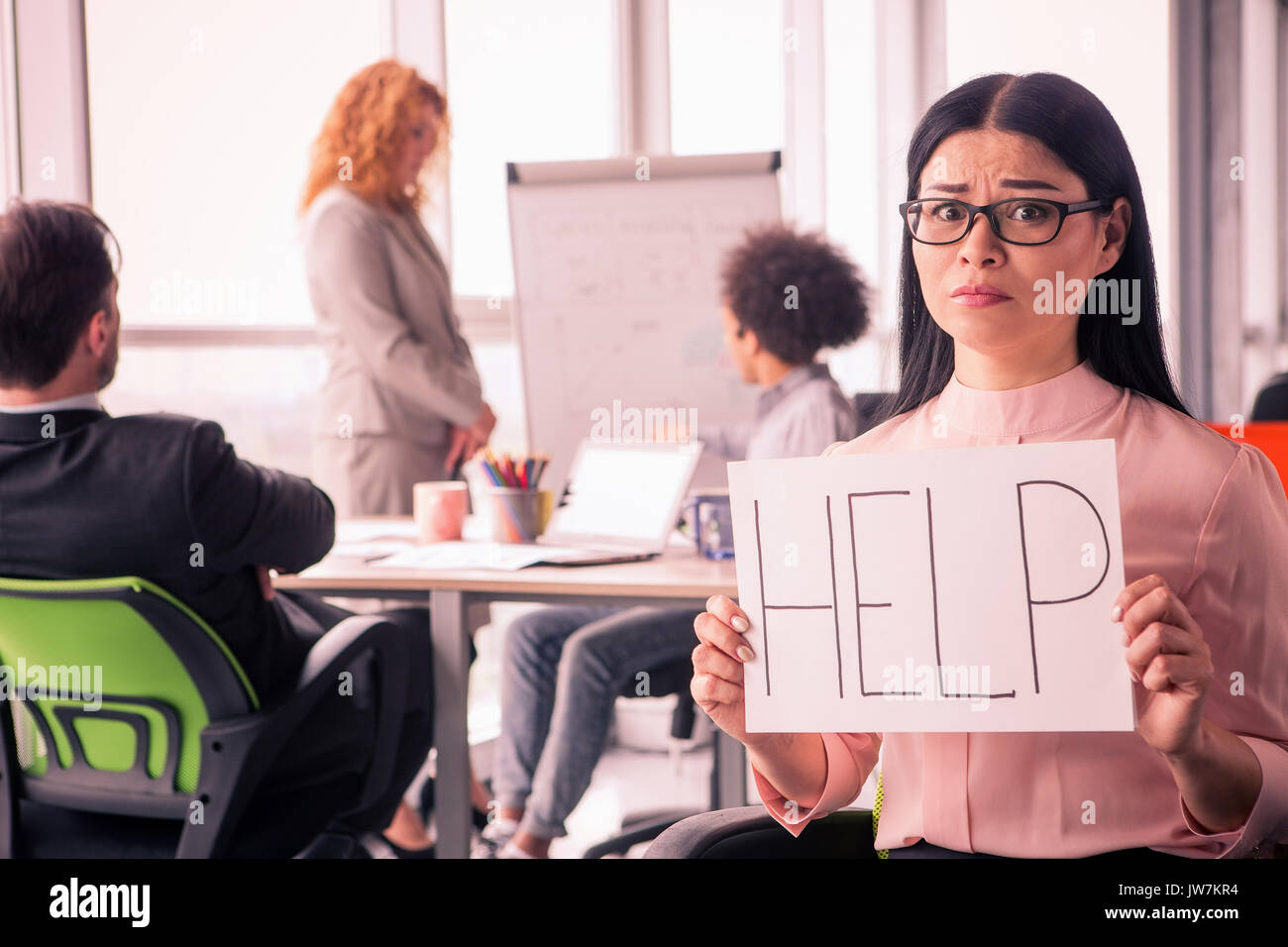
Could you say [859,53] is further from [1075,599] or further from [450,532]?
[1075,599]

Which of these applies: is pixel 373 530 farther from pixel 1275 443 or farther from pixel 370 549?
pixel 1275 443

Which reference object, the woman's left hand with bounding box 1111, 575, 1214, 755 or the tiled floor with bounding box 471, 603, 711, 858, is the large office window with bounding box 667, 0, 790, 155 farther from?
the woman's left hand with bounding box 1111, 575, 1214, 755

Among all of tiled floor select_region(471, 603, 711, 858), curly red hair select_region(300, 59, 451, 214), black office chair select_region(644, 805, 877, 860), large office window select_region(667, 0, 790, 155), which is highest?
large office window select_region(667, 0, 790, 155)

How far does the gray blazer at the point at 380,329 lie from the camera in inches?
109

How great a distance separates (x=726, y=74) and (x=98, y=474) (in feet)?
10.6

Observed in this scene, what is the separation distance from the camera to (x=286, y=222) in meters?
3.61

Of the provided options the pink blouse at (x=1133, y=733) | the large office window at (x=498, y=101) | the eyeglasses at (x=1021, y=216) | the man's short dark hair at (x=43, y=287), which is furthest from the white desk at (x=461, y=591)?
the large office window at (x=498, y=101)

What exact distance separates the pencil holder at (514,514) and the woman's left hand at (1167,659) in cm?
151

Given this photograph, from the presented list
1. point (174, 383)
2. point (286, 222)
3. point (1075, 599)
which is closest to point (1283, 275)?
point (286, 222)

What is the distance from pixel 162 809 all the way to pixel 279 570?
397 mm

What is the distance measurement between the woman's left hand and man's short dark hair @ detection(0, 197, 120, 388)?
1470 millimetres

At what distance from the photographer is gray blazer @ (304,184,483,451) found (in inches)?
109

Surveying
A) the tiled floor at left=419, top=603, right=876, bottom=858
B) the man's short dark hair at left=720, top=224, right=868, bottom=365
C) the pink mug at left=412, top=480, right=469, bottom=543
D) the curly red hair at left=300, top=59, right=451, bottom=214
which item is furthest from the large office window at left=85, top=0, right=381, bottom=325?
the man's short dark hair at left=720, top=224, right=868, bottom=365

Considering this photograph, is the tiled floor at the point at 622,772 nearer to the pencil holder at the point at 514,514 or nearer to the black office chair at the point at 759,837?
the pencil holder at the point at 514,514
